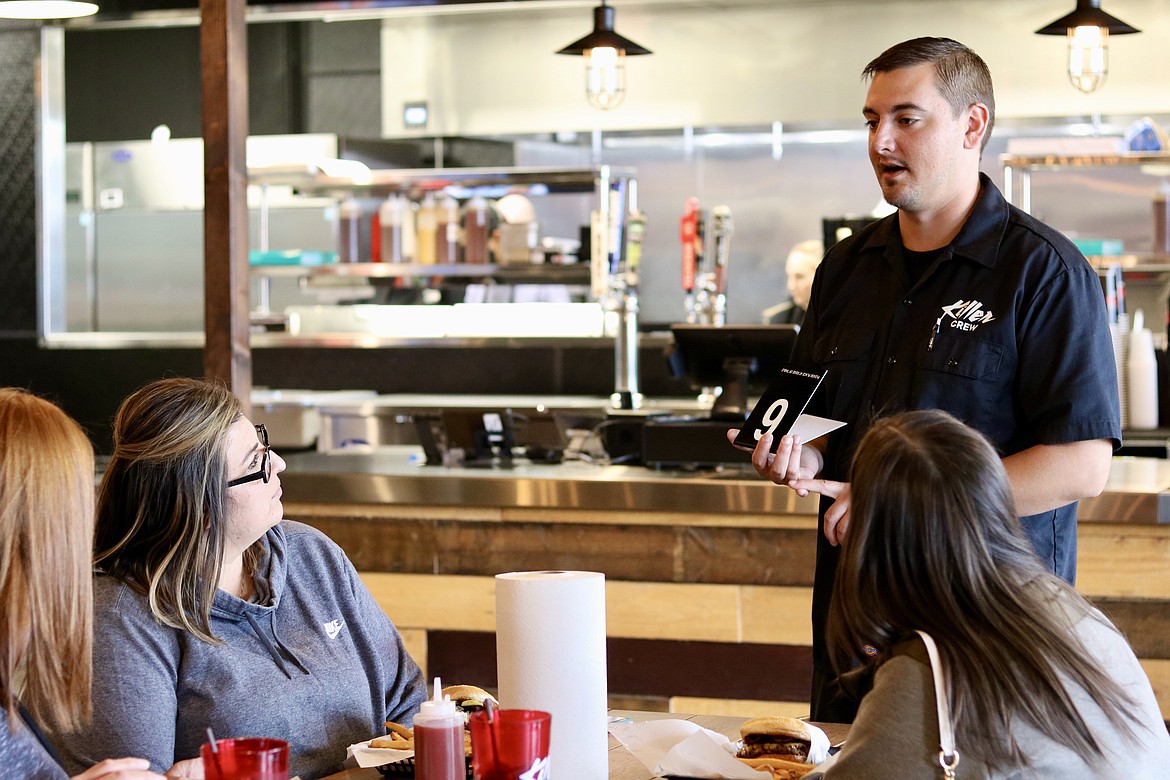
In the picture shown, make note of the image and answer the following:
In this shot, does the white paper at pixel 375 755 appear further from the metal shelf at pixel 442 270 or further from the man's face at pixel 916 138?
the metal shelf at pixel 442 270

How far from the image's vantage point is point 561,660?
5.26 ft

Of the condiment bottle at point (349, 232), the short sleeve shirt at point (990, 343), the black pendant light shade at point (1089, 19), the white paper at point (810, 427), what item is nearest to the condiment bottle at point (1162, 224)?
the black pendant light shade at point (1089, 19)

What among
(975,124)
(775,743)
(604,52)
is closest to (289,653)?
(775,743)

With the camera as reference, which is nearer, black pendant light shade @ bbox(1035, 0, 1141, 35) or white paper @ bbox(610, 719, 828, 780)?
white paper @ bbox(610, 719, 828, 780)

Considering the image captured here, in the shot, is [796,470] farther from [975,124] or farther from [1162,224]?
[1162,224]

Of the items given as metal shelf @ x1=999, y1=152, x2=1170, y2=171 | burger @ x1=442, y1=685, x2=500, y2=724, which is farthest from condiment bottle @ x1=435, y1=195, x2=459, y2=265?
burger @ x1=442, y1=685, x2=500, y2=724

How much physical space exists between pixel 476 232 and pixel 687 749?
4.89m

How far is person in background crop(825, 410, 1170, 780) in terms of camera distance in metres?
1.37

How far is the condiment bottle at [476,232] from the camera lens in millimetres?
6407

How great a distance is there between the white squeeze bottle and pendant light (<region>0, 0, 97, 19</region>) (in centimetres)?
411

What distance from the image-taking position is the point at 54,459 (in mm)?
1485

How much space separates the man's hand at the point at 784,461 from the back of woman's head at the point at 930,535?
74 centimetres

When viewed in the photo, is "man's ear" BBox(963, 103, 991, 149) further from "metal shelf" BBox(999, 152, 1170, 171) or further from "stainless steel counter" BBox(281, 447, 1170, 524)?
"metal shelf" BBox(999, 152, 1170, 171)

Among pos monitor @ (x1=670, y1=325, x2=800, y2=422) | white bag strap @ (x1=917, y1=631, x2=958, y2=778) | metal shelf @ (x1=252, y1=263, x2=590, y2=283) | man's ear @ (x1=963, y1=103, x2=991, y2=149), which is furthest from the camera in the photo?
metal shelf @ (x1=252, y1=263, x2=590, y2=283)
